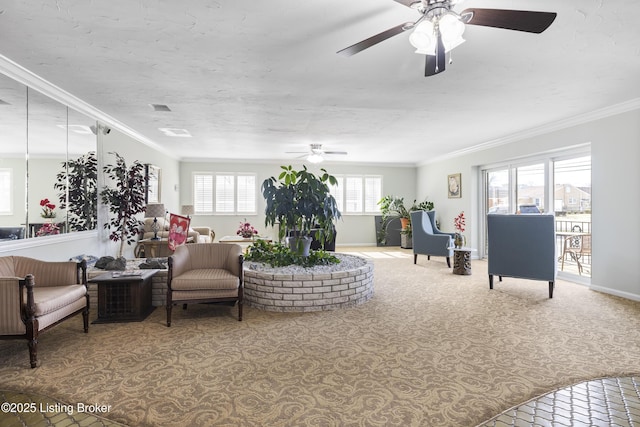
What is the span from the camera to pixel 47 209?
3895 millimetres

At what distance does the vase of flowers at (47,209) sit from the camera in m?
3.82

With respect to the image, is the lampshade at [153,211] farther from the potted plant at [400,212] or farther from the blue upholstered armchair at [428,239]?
the potted plant at [400,212]

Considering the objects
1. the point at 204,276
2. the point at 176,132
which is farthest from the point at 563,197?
the point at 176,132

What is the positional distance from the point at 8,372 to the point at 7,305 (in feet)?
1.51

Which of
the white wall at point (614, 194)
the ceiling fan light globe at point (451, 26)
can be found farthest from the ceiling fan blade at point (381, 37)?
the white wall at point (614, 194)

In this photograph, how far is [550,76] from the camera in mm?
3492

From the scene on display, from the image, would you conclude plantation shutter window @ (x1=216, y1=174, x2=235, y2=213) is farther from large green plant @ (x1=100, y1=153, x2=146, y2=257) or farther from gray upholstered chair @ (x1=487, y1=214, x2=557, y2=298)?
gray upholstered chair @ (x1=487, y1=214, x2=557, y2=298)

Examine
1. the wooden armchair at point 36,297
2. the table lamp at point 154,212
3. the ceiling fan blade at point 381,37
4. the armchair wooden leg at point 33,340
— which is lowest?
the armchair wooden leg at point 33,340

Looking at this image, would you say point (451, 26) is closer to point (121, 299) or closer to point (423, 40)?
point (423, 40)

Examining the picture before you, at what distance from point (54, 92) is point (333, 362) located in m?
4.17

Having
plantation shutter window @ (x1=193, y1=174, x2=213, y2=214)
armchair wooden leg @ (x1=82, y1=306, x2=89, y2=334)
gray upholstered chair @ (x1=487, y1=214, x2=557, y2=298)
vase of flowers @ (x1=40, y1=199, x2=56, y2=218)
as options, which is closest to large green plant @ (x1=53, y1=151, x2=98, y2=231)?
vase of flowers @ (x1=40, y1=199, x2=56, y2=218)

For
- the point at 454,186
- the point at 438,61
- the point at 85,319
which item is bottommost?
the point at 85,319

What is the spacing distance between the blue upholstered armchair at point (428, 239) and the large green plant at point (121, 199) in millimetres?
5022

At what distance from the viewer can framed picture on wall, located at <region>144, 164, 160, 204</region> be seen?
22.4 ft
